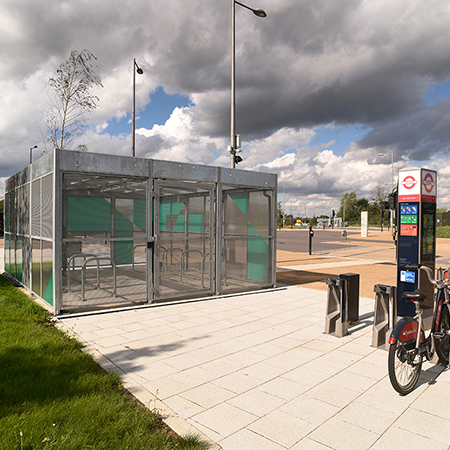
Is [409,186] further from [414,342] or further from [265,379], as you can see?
[265,379]

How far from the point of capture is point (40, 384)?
364 cm

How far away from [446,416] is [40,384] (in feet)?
12.1

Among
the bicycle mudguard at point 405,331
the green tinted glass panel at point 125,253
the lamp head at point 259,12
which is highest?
the lamp head at point 259,12

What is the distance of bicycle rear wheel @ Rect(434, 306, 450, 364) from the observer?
4270mm

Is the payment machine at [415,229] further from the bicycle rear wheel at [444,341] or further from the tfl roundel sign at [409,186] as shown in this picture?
the bicycle rear wheel at [444,341]

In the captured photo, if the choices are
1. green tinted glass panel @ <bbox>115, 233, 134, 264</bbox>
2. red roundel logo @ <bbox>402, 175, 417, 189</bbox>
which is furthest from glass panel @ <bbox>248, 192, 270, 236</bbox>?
red roundel logo @ <bbox>402, 175, 417, 189</bbox>

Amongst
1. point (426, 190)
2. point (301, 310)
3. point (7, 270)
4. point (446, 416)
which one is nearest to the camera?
point (446, 416)

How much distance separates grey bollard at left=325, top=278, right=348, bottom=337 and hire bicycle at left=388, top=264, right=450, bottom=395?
1.44m

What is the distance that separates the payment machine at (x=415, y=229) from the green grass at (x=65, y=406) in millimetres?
4398

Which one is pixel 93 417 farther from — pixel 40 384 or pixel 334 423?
pixel 334 423

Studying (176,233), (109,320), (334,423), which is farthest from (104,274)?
(334,423)

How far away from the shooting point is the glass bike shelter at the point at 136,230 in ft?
22.8

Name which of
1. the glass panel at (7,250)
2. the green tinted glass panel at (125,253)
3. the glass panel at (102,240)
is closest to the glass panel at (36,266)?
the glass panel at (102,240)

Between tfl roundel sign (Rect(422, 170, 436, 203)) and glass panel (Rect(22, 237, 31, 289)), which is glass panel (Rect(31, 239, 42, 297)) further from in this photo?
tfl roundel sign (Rect(422, 170, 436, 203))
